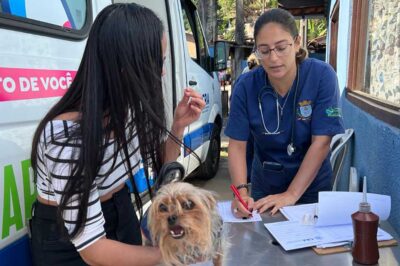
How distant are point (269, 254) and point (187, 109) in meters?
0.67

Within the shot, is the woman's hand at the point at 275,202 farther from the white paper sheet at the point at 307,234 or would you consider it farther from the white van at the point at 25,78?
the white van at the point at 25,78

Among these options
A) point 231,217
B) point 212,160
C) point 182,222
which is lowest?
point 212,160

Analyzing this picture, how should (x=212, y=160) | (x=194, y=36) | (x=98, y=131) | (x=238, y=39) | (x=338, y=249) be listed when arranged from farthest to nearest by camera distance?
(x=238, y=39) < (x=212, y=160) < (x=194, y=36) < (x=338, y=249) < (x=98, y=131)

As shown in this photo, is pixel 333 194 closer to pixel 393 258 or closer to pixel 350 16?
pixel 393 258

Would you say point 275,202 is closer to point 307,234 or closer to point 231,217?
point 231,217

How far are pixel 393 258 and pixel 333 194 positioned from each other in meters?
0.31

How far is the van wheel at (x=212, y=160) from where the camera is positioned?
6055 mm

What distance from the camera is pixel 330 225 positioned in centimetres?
177

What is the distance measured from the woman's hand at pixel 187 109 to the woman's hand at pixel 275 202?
0.55m

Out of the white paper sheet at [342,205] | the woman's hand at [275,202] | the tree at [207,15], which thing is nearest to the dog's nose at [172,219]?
the white paper sheet at [342,205]

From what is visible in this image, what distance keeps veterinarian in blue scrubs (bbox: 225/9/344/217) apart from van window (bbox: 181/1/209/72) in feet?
9.15

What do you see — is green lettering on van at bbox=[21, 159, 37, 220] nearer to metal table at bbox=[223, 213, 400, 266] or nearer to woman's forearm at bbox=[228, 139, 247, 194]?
metal table at bbox=[223, 213, 400, 266]

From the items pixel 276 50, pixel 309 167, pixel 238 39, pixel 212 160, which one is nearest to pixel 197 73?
pixel 212 160

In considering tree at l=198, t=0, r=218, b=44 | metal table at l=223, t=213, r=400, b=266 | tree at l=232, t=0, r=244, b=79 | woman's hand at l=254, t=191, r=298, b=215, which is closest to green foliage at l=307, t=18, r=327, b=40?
tree at l=232, t=0, r=244, b=79
